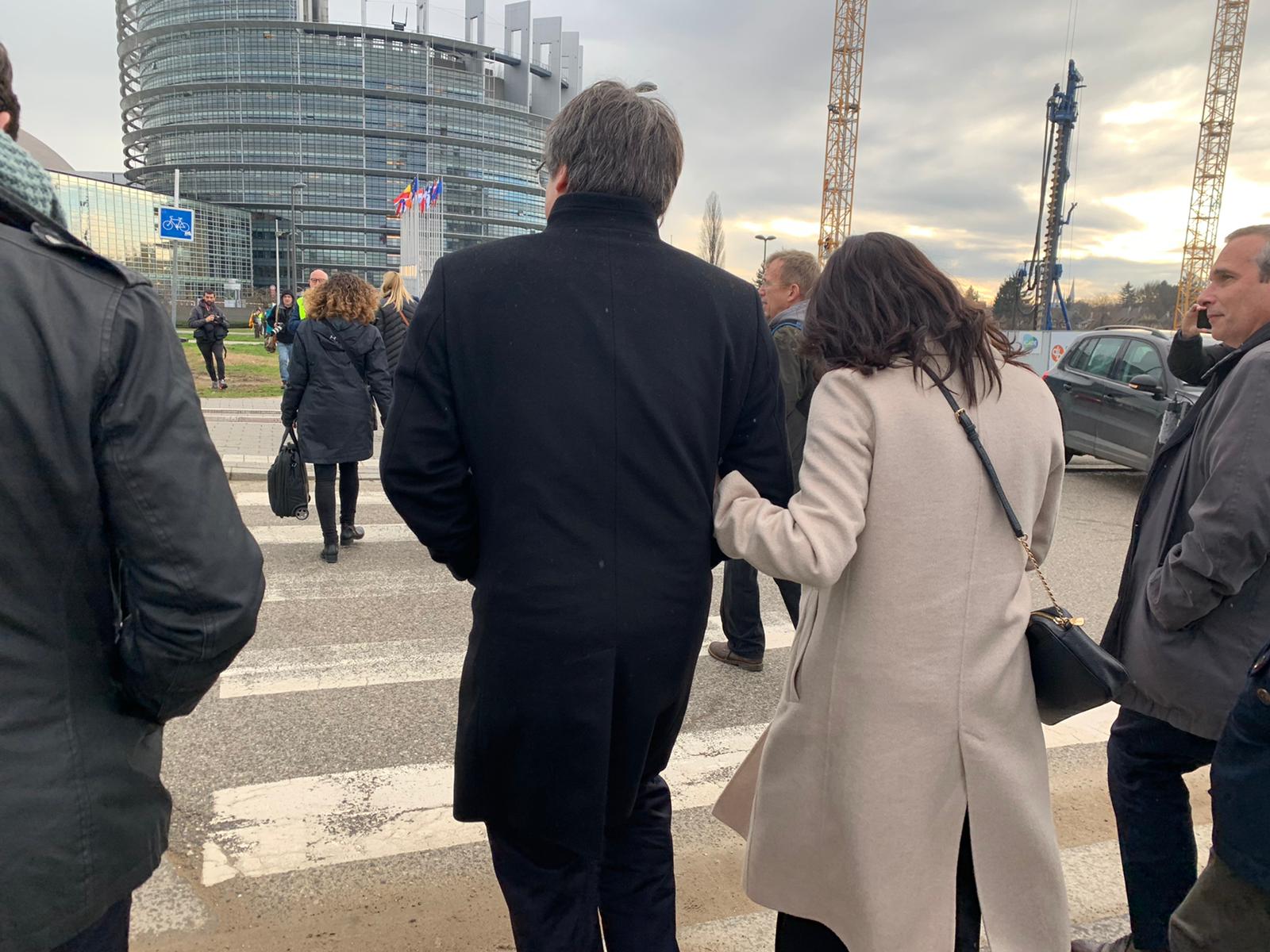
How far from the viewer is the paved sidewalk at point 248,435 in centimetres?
927

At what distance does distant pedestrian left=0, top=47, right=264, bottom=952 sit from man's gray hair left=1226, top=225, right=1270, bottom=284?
2.53 metres

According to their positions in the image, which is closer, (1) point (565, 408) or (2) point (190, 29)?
(1) point (565, 408)

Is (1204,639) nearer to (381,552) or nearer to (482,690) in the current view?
(482,690)

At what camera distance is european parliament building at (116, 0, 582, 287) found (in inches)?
3866

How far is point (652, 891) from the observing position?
6.86ft

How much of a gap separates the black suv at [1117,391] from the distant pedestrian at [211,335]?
15.4 metres

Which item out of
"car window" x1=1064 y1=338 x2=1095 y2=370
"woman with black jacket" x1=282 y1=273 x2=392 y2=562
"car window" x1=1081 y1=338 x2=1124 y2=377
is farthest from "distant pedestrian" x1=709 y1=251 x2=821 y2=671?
"car window" x1=1064 y1=338 x2=1095 y2=370

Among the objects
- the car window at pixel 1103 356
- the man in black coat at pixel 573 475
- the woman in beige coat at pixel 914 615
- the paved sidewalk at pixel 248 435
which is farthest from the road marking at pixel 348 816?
the car window at pixel 1103 356

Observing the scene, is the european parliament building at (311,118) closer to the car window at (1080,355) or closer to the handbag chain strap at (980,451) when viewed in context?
the car window at (1080,355)

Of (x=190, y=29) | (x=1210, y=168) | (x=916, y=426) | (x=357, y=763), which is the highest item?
(x=190, y=29)

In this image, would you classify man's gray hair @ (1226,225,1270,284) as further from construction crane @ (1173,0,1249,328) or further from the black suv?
construction crane @ (1173,0,1249,328)

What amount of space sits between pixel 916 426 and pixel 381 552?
559cm

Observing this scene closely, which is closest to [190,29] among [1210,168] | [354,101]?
[354,101]

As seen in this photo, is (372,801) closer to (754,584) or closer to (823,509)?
(754,584)
